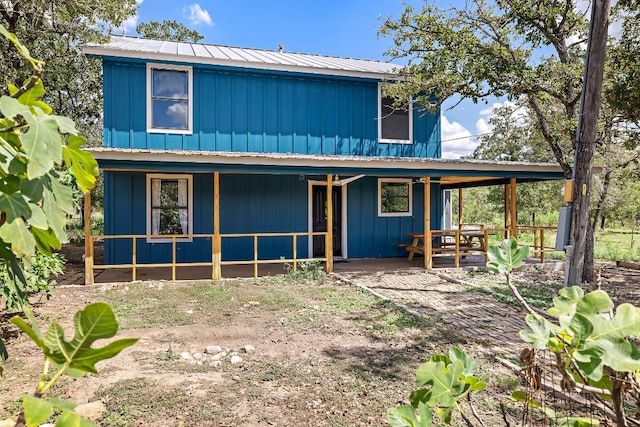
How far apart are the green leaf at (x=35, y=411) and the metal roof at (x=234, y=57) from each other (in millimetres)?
10934

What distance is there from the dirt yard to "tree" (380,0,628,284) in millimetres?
4739

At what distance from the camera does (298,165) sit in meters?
9.22

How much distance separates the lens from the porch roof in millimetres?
8227

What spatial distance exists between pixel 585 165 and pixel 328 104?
731cm

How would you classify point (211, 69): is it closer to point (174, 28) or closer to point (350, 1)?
point (350, 1)

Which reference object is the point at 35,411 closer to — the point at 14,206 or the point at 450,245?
the point at 14,206

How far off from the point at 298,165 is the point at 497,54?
508 cm

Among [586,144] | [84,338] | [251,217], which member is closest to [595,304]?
[84,338]

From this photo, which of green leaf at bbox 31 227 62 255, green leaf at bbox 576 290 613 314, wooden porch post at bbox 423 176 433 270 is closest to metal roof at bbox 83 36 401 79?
wooden porch post at bbox 423 176 433 270

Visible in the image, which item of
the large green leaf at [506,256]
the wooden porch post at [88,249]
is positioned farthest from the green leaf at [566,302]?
the wooden porch post at [88,249]

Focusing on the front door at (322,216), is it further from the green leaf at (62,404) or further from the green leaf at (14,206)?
the green leaf at (62,404)

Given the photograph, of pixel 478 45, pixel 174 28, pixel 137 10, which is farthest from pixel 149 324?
pixel 174 28

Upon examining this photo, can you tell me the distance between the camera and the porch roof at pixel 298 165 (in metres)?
8.23

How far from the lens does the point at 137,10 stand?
39.9ft
